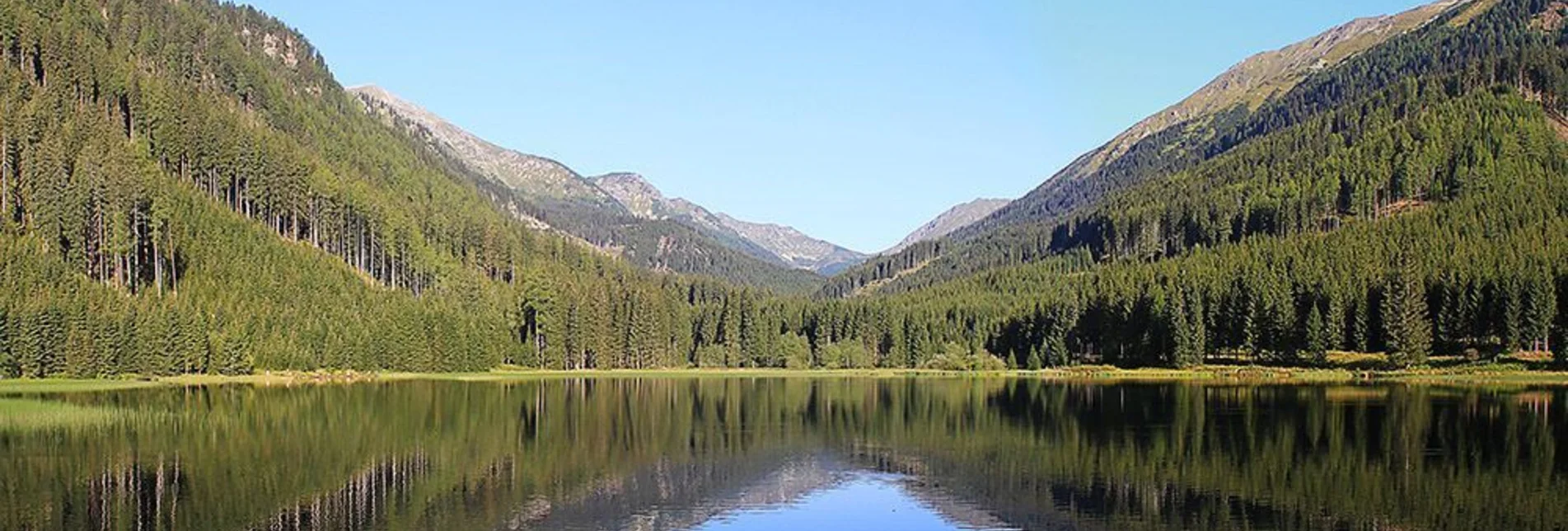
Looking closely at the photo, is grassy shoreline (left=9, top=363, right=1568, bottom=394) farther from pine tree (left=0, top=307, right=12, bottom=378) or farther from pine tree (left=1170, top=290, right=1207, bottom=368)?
pine tree (left=1170, top=290, right=1207, bottom=368)

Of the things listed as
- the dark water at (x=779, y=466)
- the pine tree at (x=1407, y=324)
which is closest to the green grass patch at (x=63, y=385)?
the dark water at (x=779, y=466)

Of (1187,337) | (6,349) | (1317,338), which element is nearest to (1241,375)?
(1317,338)

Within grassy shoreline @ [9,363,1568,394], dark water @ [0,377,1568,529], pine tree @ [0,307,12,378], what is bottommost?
dark water @ [0,377,1568,529]

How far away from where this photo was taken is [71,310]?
4926 inches

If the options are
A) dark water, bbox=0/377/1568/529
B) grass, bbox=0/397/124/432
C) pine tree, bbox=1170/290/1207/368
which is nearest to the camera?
dark water, bbox=0/377/1568/529

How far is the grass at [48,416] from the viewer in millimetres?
76250

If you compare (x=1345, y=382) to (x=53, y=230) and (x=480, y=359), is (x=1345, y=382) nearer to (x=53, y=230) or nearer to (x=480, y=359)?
(x=480, y=359)

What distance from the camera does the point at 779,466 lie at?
225 ft

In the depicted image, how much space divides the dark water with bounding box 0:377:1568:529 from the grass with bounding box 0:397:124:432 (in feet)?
1.92

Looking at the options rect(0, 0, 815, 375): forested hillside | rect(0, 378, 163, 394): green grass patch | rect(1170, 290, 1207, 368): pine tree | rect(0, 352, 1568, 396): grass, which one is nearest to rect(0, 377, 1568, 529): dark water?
rect(0, 378, 163, 394): green grass patch

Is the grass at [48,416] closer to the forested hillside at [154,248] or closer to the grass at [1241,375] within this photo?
the grass at [1241,375]

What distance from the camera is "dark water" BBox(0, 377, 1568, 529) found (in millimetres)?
48250

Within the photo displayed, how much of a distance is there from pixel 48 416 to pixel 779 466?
47.2 metres

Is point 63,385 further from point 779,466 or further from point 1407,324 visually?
point 1407,324
